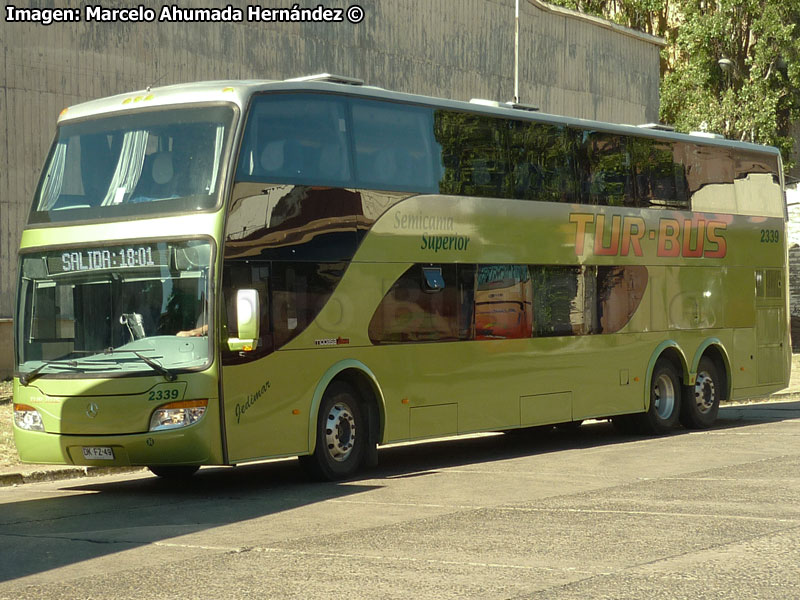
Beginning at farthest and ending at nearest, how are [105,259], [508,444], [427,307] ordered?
[508,444], [427,307], [105,259]

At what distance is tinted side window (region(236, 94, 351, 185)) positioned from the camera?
12453mm

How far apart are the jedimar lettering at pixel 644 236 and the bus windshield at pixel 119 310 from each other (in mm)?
6325

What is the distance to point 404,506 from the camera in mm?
10953

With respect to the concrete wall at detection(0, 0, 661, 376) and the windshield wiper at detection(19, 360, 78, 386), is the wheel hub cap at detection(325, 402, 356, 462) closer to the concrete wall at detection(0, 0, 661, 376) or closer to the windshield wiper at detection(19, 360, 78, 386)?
the windshield wiper at detection(19, 360, 78, 386)

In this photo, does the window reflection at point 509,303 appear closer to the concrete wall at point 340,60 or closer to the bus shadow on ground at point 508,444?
the bus shadow on ground at point 508,444

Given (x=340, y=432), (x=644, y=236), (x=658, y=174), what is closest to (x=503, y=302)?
(x=340, y=432)

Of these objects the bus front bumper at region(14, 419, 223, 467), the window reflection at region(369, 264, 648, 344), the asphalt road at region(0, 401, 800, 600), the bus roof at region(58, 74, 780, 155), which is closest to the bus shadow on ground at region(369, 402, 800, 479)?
the asphalt road at region(0, 401, 800, 600)

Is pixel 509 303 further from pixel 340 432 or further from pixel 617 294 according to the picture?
pixel 340 432

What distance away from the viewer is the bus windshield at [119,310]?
11992mm

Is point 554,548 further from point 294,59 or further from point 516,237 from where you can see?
point 294,59

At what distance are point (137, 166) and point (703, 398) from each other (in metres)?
10.3

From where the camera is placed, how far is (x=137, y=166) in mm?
12555

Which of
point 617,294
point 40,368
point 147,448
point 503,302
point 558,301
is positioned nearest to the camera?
point 147,448

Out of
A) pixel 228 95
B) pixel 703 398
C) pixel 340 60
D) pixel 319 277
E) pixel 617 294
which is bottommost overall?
pixel 703 398
